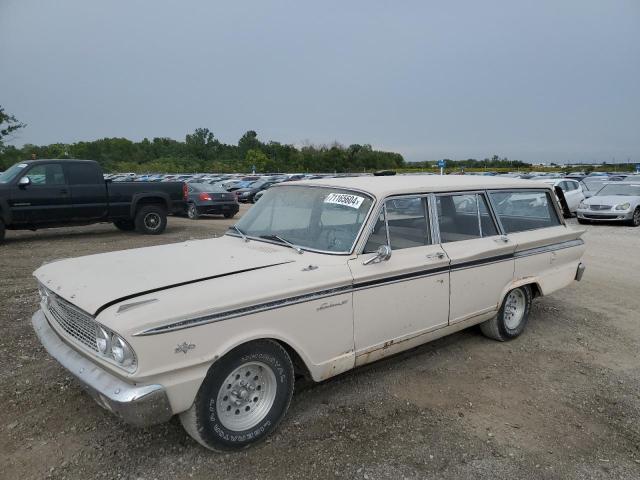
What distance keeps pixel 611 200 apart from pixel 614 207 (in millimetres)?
555

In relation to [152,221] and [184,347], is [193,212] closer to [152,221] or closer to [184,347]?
[152,221]

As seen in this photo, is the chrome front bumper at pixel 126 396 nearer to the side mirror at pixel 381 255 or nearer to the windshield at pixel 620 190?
the side mirror at pixel 381 255

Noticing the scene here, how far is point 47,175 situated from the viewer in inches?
434

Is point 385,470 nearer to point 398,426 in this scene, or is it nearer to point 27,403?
point 398,426

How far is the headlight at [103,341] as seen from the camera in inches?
106

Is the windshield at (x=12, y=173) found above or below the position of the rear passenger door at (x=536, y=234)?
above

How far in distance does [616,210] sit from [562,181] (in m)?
2.86

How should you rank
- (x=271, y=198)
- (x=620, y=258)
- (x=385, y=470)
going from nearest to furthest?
(x=385, y=470) → (x=271, y=198) → (x=620, y=258)

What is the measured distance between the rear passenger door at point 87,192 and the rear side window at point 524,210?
992 centimetres

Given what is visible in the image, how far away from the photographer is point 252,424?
3.12 metres

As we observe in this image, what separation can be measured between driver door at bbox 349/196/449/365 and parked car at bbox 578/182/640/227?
14.2m

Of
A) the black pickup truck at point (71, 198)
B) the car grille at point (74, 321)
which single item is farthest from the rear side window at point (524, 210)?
the black pickup truck at point (71, 198)

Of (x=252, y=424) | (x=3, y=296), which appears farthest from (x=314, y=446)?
(x=3, y=296)

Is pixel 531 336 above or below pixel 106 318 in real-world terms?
below
